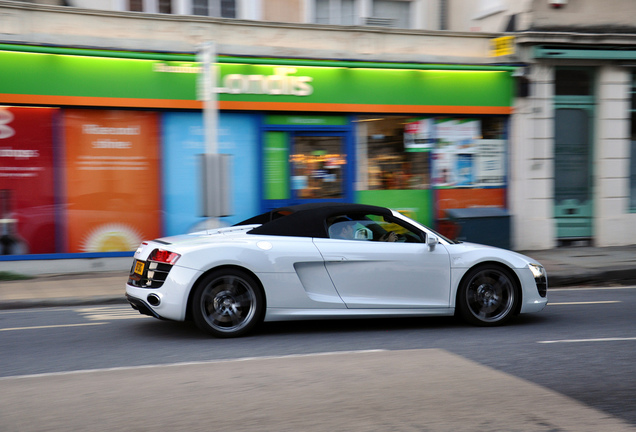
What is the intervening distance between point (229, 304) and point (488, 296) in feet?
8.99

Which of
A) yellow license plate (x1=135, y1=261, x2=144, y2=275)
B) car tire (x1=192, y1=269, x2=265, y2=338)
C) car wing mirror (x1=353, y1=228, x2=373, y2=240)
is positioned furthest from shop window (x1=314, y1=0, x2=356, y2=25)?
car tire (x1=192, y1=269, x2=265, y2=338)

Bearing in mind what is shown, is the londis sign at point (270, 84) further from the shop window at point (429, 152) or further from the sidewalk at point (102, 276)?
the sidewalk at point (102, 276)

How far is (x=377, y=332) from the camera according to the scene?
7.01 m

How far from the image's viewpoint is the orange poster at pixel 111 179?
1196 cm

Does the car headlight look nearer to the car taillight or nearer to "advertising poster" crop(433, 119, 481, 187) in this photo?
the car taillight

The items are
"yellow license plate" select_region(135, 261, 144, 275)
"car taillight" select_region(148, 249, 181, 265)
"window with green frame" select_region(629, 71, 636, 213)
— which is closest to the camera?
"car taillight" select_region(148, 249, 181, 265)

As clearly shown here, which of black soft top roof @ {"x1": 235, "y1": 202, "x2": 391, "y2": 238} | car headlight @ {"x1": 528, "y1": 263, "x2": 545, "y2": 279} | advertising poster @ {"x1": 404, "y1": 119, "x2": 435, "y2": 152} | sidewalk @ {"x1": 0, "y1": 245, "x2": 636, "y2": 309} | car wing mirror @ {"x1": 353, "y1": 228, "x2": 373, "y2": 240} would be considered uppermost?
advertising poster @ {"x1": 404, "y1": 119, "x2": 435, "y2": 152}

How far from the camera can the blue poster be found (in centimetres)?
1265

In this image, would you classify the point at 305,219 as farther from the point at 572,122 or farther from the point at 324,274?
the point at 572,122

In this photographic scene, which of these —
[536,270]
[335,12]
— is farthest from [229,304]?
[335,12]

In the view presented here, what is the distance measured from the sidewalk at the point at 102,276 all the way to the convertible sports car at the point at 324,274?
303cm

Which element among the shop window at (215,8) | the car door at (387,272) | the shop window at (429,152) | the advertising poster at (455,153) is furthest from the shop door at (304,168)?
the car door at (387,272)

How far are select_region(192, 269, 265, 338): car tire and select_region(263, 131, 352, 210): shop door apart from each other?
22.2ft

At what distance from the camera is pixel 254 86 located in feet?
42.4
